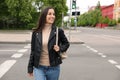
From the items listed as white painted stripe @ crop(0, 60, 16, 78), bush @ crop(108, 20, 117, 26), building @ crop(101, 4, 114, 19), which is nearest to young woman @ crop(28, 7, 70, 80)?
white painted stripe @ crop(0, 60, 16, 78)

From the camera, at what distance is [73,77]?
11.1m

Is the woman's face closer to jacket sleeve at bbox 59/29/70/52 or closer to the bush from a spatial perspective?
jacket sleeve at bbox 59/29/70/52

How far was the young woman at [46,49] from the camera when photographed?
5.61m

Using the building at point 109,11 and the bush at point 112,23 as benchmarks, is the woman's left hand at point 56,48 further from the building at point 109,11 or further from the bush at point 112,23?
the building at point 109,11

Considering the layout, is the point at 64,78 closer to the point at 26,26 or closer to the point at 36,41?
the point at 36,41

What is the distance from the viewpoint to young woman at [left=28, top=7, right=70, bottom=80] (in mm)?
5605

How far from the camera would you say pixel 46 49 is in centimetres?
562

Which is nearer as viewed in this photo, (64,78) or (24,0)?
(64,78)

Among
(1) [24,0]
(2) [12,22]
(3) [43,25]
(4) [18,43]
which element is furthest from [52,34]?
(2) [12,22]

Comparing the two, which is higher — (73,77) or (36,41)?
(36,41)

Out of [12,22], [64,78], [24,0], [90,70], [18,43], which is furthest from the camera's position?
[12,22]

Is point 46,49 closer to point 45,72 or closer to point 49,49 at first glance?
point 49,49

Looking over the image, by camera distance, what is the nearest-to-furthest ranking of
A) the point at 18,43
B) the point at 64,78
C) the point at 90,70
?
the point at 64,78 → the point at 90,70 → the point at 18,43

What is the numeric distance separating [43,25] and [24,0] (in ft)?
201
